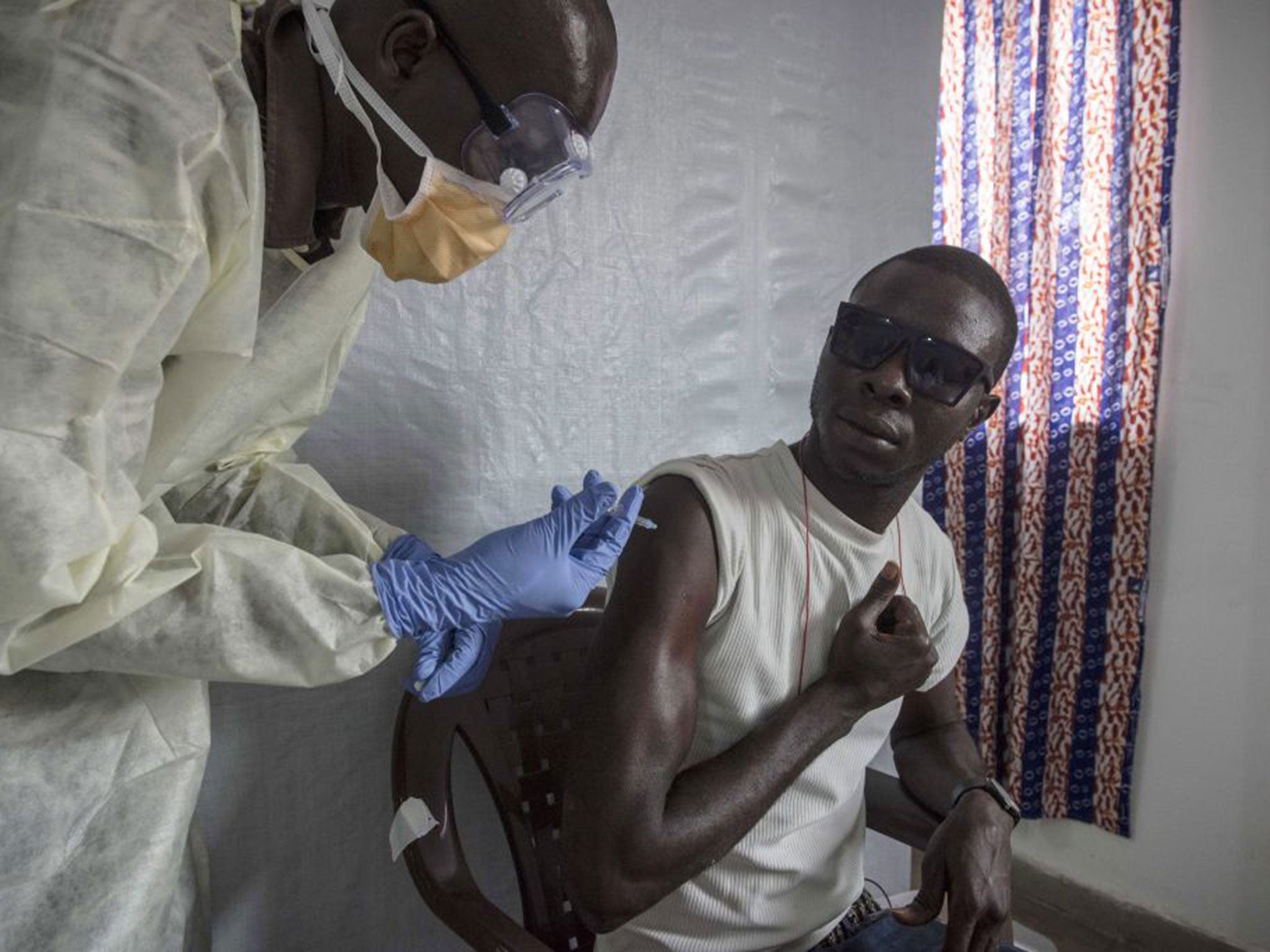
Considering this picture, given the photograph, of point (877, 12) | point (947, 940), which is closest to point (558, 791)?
point (947, 940)

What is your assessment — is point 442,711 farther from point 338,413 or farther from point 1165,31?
point 1165,31

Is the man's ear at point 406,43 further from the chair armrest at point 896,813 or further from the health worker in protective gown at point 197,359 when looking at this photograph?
the chair armrest at point 896,813

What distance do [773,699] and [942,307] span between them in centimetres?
59

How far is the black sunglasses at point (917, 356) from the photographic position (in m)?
1.17

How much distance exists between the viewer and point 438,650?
0.92 m

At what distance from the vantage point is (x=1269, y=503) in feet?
6.57

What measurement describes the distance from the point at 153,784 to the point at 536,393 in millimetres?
825

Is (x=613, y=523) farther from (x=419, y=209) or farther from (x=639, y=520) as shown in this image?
(x=419, y=209)

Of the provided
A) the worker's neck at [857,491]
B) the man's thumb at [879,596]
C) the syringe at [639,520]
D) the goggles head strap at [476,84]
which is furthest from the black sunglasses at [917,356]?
the goggles head strap at [476,84]

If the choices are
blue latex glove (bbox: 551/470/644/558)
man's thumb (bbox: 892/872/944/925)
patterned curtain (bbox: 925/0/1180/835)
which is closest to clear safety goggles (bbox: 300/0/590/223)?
blue latex glove (bbox: 551/470/644/558)

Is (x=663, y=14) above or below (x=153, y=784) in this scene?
above

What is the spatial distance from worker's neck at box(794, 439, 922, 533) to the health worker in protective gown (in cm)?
36

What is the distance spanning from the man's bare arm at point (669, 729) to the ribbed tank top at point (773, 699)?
0.05 meters

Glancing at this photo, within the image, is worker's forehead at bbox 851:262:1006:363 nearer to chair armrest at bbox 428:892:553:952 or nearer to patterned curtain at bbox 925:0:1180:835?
chair armrest at bbox 428:892:553:952
